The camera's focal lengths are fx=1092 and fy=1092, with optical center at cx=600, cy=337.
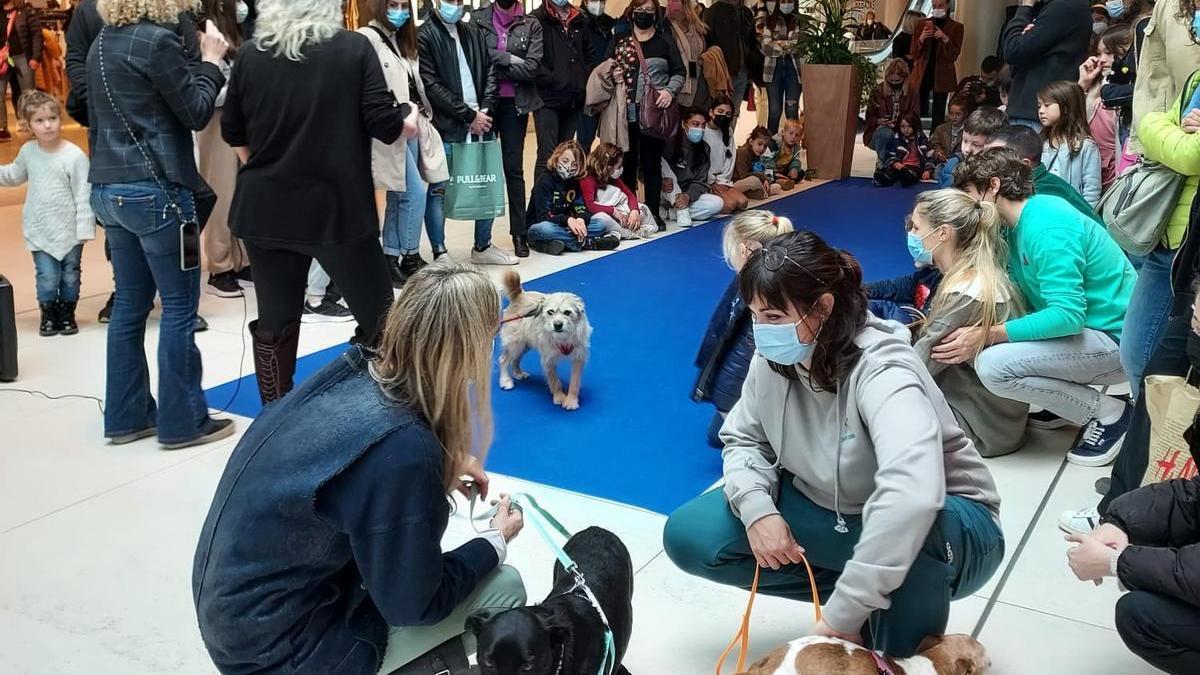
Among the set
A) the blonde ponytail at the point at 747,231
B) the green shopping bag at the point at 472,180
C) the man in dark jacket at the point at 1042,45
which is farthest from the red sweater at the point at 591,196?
the blonde ponytail at the point at 747,231

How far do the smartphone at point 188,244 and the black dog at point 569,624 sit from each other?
2.10 metres

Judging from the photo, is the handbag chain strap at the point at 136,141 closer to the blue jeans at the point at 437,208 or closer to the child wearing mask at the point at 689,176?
the blue jeans at the point at 437,208

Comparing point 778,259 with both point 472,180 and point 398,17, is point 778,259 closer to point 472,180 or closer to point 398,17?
point 398,17

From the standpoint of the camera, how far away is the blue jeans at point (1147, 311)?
332cm

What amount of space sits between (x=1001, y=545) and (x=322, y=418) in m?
1.50

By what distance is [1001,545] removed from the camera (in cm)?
240

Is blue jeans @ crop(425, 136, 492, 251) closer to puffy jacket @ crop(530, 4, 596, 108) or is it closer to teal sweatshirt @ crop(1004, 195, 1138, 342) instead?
puffy jacket @ crop(530, 4, 596, 108)

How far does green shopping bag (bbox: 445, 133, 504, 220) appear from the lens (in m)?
6.78

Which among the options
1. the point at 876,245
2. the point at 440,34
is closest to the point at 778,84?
the point at 876,245

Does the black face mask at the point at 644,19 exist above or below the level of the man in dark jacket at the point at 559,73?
above

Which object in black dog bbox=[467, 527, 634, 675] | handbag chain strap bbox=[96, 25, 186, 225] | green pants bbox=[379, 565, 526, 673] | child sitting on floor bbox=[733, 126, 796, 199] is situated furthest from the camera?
child sitting on floor bbox=[733, 126, 796, 199]

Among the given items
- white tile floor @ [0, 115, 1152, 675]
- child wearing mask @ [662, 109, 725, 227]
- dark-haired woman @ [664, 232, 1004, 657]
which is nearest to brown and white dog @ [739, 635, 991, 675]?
dark-haired woman @ [664, 232, 1004, 657]

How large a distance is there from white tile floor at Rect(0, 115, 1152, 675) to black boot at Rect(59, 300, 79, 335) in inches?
35.6

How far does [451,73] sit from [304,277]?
121 inches
